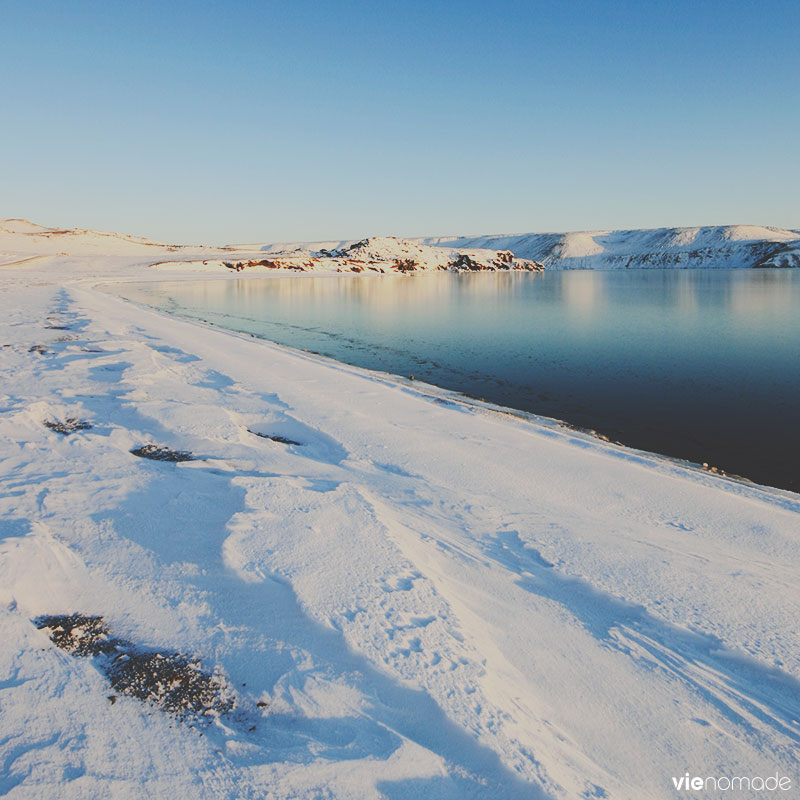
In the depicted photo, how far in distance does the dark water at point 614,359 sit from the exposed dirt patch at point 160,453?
672 cm

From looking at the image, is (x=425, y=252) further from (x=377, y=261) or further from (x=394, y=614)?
(x=394, y=614)

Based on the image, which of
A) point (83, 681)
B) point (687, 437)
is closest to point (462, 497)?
point (83, 681)

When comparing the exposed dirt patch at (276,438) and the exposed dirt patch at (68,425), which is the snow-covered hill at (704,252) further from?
the exposed dirt patch at (68,425)

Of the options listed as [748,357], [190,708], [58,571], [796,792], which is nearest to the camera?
[796,792]

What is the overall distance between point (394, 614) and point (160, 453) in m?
3.56

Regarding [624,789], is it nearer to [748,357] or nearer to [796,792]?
[796,792]

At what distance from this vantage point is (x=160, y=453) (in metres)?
5.21

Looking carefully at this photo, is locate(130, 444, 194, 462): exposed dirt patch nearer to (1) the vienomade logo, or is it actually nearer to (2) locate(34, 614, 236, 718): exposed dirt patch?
(2) locate(34, 614, 236, 718): exposed dirt patch

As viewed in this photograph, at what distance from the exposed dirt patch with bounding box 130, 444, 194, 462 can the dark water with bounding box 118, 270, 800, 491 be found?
6715 mm

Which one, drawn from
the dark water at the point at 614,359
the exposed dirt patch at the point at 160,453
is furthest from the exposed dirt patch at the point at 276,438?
the dark water at the point at 614,359

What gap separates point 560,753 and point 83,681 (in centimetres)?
220

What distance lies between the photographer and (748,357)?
1466cm

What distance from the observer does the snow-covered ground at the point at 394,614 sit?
2.01m

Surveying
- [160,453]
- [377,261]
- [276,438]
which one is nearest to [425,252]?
[377,261]
